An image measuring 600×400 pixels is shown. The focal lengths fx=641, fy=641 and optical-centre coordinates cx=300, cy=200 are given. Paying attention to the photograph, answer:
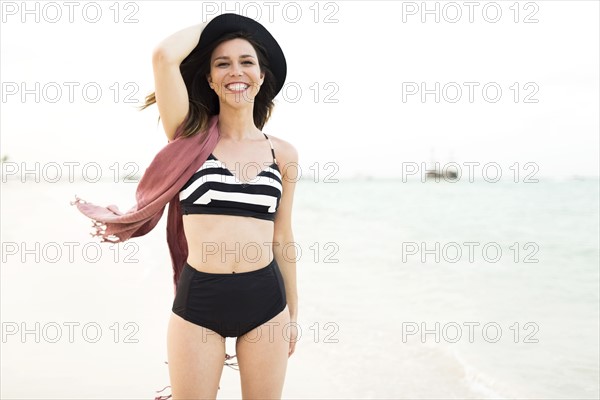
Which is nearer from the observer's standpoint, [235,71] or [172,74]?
[172,74]

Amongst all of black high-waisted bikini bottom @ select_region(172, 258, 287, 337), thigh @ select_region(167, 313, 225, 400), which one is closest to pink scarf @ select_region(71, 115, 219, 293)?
black high-waisted bikini bottom @ select_region(172, 258, 287, 337)

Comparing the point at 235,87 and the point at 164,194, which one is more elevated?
the point at 235,87

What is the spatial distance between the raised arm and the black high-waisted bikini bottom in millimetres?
616

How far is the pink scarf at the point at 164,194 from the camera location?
8.11 ft

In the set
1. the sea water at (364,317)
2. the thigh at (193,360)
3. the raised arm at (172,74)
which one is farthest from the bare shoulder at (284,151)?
the sea water at (364,317)

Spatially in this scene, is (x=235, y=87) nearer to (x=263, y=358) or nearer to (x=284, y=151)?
(x=284, y=151)

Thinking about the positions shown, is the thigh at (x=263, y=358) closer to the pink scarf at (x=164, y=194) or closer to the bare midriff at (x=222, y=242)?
the bare midriff at (x=222, y=242)

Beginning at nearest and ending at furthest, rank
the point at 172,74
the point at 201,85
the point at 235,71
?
the point at 172,74 → the point at 235,71 → the point at 201,85

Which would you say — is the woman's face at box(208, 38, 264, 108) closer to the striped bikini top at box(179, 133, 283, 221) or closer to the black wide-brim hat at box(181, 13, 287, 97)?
the black wide-brim hat at box(181, 13, 287, 97)

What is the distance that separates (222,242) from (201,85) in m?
0.69

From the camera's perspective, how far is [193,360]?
2426 millimetres

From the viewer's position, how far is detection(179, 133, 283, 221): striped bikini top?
2463mm

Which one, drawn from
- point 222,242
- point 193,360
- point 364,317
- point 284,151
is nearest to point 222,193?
point 222,242

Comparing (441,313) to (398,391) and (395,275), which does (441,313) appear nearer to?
(395,275)
